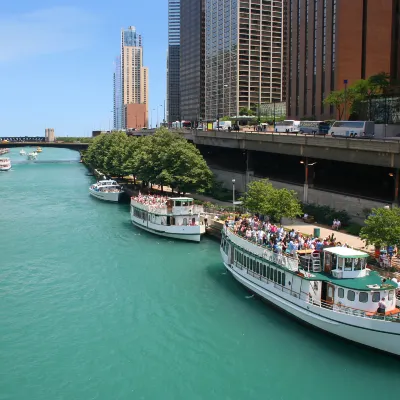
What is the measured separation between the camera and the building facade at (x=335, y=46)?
96250 mm

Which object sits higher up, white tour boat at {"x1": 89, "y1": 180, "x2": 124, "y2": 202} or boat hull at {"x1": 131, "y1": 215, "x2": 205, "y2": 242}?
white tour boat at {"x1": 89, "y1": 180, "x2": 124, "y2": 202}

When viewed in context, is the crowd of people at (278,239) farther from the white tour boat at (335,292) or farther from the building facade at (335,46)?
the building facade at (335,46)

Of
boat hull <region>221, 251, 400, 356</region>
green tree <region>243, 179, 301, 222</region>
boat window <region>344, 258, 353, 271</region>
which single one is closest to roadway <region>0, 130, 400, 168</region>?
green tree <region>243, 179, 301, 222</region>

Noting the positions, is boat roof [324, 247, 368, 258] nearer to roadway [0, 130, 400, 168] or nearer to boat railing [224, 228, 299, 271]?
boat railing [224, 228, 299, 271]

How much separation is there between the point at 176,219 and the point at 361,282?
27.7 metres

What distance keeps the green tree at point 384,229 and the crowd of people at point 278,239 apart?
2.15m

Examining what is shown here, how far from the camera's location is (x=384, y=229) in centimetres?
3541

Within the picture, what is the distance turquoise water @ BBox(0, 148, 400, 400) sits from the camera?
25703mm

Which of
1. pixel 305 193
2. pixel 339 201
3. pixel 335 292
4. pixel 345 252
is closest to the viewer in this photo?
pixel 335 292

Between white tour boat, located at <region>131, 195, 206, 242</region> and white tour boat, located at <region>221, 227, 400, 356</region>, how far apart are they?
1760 centimetres

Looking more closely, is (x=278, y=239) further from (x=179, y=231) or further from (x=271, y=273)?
(x=179, y=231)

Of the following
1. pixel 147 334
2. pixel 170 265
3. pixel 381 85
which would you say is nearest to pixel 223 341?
pixel 147 334

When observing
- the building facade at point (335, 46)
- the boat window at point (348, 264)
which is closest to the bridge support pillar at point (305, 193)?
the boat window at point (348, 264)

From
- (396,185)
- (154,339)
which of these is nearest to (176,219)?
(396,185)
